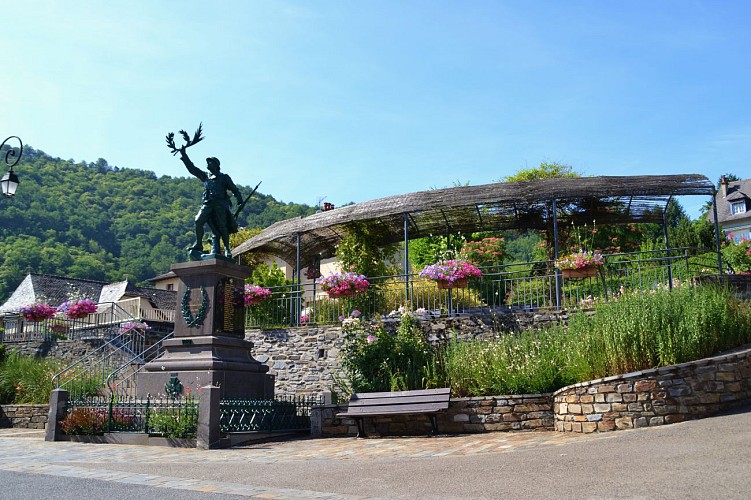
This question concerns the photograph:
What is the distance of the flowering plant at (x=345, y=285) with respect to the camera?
14680 millimetres

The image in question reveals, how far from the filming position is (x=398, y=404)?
10562 mm

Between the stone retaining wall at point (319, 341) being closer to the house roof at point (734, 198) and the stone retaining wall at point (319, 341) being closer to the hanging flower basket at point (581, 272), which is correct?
the hanging flower basket at point (581, 272)

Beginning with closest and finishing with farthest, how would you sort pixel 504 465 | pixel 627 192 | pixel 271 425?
pixel 504 465 < pixel 271 425 < pixel 627 192

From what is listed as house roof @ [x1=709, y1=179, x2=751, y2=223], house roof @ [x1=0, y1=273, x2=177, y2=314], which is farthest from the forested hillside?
house roof @ [x1=709, y1=179, x2=751, y2=223]

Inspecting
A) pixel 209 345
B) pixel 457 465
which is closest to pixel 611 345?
pixel 457 465

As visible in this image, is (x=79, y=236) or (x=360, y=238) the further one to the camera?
(x=79, y=236)

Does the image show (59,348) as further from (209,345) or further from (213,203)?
(209,345)

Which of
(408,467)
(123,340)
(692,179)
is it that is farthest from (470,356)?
(123,340)

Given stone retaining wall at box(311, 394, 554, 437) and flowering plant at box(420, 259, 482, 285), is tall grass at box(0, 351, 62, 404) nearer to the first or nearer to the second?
stone retaining wall at box(311, 394, 554, 437)

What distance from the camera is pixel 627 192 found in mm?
13953

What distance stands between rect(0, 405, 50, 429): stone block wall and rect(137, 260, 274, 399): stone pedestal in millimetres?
3238

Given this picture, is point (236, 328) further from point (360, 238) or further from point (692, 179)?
point (692, 179)

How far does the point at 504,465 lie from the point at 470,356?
443 centimetres

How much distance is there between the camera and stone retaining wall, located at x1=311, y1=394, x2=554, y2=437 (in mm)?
10070
